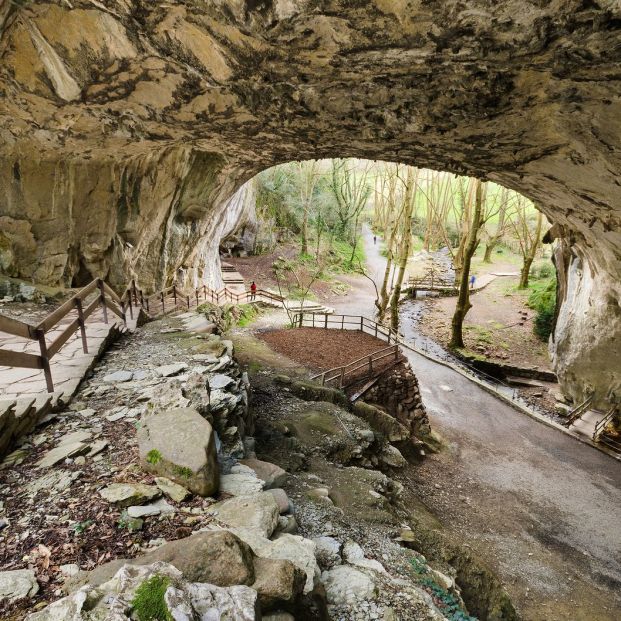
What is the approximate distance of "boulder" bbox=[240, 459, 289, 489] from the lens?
3.98 m

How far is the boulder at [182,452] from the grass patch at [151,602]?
1411 millimetres

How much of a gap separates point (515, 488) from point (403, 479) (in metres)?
3.13

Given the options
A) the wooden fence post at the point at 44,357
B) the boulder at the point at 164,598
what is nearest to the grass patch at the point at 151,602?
the boulder at the point at 164,598

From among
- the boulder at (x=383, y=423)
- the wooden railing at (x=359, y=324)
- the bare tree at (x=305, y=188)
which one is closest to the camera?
the boulder at (x=383, y=423)

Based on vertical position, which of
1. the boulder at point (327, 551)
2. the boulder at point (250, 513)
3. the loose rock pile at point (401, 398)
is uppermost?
the boulder at point (250, 513)

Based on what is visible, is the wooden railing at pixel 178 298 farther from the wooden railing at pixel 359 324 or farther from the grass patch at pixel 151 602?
the grass patch at pixel 151 602

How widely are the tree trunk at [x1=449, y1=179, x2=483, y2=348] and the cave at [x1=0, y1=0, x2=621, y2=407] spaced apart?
5088 mm

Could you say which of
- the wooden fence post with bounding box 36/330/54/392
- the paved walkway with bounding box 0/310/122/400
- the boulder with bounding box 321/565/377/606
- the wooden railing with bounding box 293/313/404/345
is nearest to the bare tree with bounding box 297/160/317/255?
the wooden railing with bounding box 293/313/404/345

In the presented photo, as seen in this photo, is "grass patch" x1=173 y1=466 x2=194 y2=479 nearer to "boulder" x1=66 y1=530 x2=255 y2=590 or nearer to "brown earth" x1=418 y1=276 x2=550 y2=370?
"boulder" x1=66 y1=530 x2=255 y2=590

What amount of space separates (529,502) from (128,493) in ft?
30.7

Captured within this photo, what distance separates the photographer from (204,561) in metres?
2.05

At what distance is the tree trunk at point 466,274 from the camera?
1640 cm

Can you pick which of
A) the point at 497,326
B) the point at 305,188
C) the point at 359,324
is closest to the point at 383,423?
the point at 359,324

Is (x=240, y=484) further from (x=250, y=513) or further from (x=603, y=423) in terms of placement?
(x=603, y=423)
